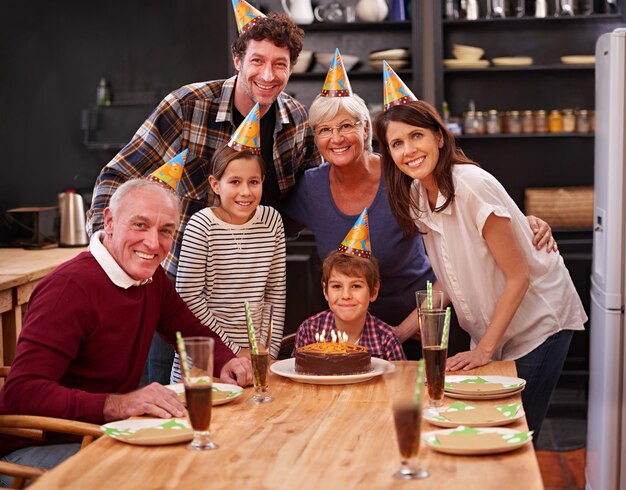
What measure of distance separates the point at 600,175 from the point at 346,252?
1393 millimetres

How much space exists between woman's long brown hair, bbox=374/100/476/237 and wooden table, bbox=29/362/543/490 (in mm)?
810

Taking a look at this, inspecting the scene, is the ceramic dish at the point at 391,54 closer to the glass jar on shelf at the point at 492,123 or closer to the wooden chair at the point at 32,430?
the glass jar on shelf at the point at 492,123

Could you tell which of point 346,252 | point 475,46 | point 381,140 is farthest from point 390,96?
point 475,46

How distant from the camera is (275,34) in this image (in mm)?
2971

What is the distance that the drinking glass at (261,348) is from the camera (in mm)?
2072

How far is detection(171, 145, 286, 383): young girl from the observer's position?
277 cm

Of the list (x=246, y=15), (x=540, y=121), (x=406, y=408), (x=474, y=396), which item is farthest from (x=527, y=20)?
(x=406, y=408)

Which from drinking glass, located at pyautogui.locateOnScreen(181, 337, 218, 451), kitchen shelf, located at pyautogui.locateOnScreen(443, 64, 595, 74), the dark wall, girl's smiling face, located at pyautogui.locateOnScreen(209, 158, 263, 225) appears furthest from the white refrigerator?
the dark wall

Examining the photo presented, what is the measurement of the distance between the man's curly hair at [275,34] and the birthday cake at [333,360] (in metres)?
1.11

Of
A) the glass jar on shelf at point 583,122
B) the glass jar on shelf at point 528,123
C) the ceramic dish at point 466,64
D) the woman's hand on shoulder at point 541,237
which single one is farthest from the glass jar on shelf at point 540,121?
the woman's hand on shoulder at point 541,237

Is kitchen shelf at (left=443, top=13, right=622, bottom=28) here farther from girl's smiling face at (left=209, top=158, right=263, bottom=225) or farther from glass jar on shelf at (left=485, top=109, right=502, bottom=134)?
girl's smiling face at (left=209, top=158, right=263, bottom=225)

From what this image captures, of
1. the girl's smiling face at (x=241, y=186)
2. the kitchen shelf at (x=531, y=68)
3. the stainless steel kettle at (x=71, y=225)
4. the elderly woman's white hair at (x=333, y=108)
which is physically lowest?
the stainless steel kettle at (x=71, y=225)

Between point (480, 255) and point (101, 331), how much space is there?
1031 mm

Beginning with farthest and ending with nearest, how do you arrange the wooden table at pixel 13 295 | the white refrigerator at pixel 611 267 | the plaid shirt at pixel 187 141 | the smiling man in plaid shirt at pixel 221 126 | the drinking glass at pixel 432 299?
the wooden table at pixel 13 295, the white refrigerator at pixel 611 267, the plaid shirt at pixel 187 141, the smiling man in plaid shirt at pixel 221 126, the drinking glass at pixel 432 299
